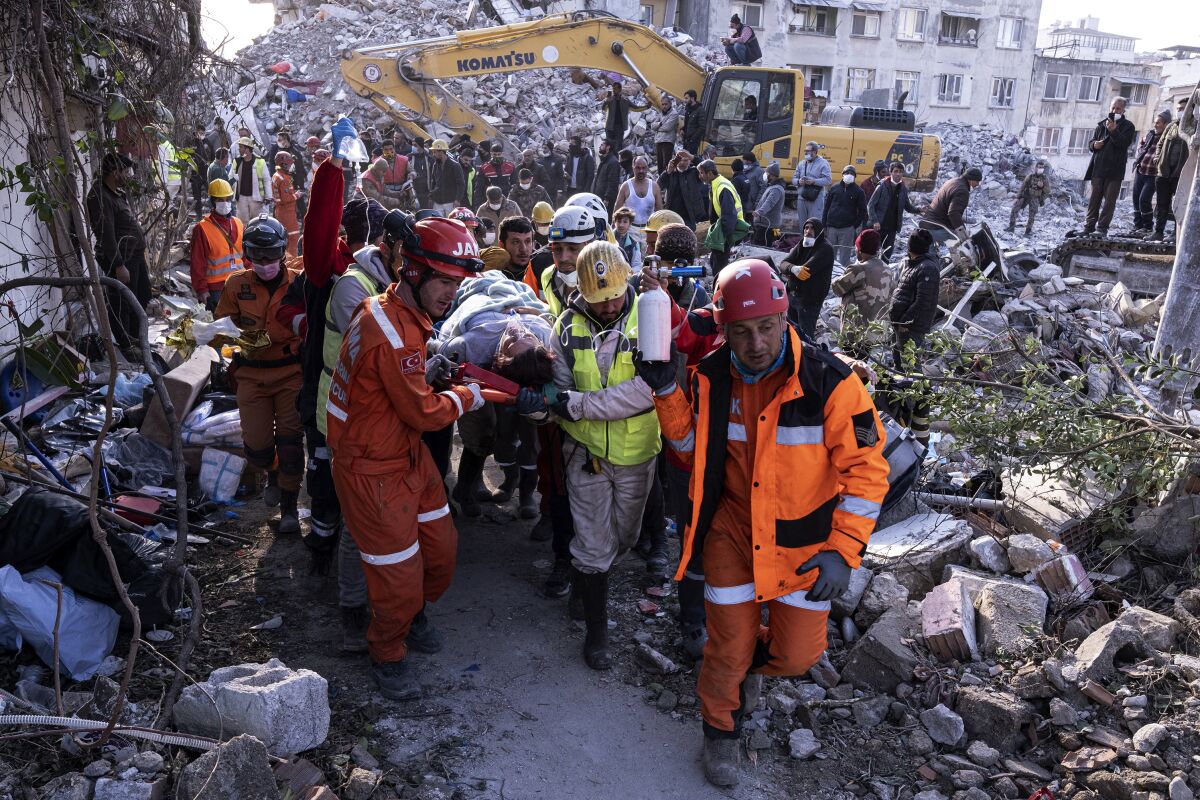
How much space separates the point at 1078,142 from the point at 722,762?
4341 cm

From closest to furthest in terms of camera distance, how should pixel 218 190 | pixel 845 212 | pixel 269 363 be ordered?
1. pixel 269 363
2. pixel 218 190
3. pixel 845 212

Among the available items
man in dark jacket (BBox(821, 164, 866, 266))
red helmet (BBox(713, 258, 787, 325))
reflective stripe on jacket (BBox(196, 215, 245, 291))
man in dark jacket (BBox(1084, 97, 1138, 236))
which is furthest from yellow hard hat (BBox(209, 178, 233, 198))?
man in dark jacket (BBox(1084, 97, 1138, 236))

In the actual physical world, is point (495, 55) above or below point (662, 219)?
above

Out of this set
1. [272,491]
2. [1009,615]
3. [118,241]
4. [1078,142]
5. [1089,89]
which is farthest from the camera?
[1078,142]

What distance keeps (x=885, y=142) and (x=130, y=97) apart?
15022 mm

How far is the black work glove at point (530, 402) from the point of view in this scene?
380 centimetres

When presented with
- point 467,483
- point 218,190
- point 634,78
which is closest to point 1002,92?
point 634,78

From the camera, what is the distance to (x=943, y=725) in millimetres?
3533

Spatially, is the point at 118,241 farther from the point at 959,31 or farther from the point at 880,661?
the point at 959,31

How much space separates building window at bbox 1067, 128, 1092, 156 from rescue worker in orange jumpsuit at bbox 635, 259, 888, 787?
138 ft

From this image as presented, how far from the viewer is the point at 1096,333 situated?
9430 millimetres

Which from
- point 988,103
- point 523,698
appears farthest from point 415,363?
point 988,103

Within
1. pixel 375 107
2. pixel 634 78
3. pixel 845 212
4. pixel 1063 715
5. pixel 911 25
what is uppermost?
pixel 911 25

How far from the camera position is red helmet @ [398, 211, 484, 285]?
3.35 metres
